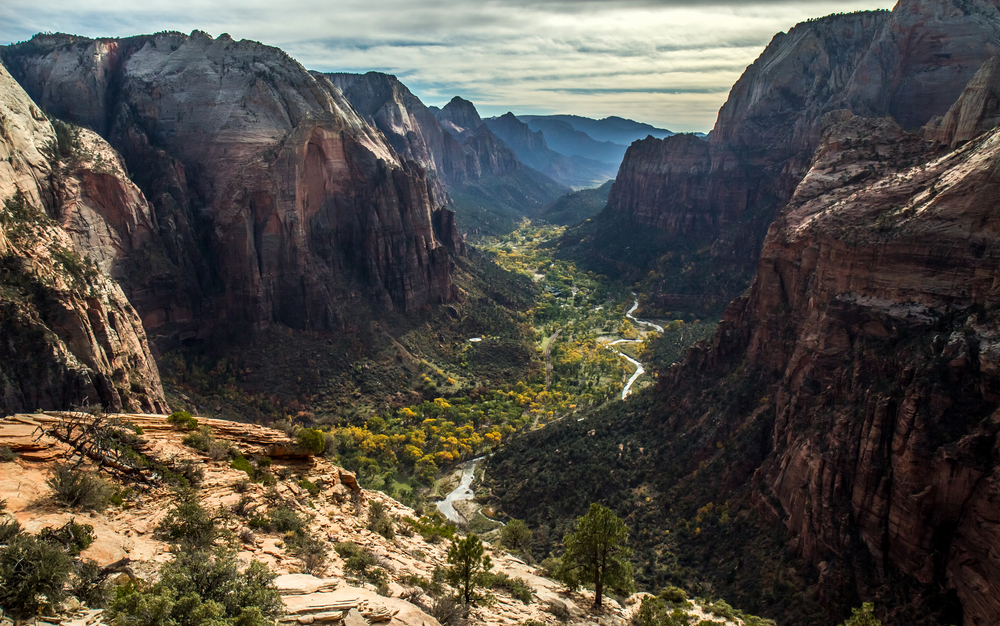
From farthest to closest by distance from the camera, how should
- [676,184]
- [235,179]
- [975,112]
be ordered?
[676,184] < [235,179] < [975,112]

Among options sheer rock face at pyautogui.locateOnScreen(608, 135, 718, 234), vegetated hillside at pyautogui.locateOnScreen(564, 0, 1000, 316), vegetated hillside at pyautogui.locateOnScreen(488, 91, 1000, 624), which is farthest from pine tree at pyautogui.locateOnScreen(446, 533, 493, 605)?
sheer rock face at pyautogui.locateOnScreen(608, 135, 718, 234)

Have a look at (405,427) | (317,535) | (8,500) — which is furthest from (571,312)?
(8,500)

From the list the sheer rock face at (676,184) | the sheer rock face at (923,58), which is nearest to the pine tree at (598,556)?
the sheer rock face at (923,58)

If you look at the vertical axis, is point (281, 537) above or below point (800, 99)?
below

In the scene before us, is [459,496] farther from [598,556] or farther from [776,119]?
[776,119]

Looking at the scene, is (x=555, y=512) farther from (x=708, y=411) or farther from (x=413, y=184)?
(x=413, y=184)

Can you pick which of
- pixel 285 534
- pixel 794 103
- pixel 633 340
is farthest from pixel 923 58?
pixel 285 534

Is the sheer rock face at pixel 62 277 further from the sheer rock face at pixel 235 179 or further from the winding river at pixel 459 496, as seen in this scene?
the winding river at pixel 459 496
